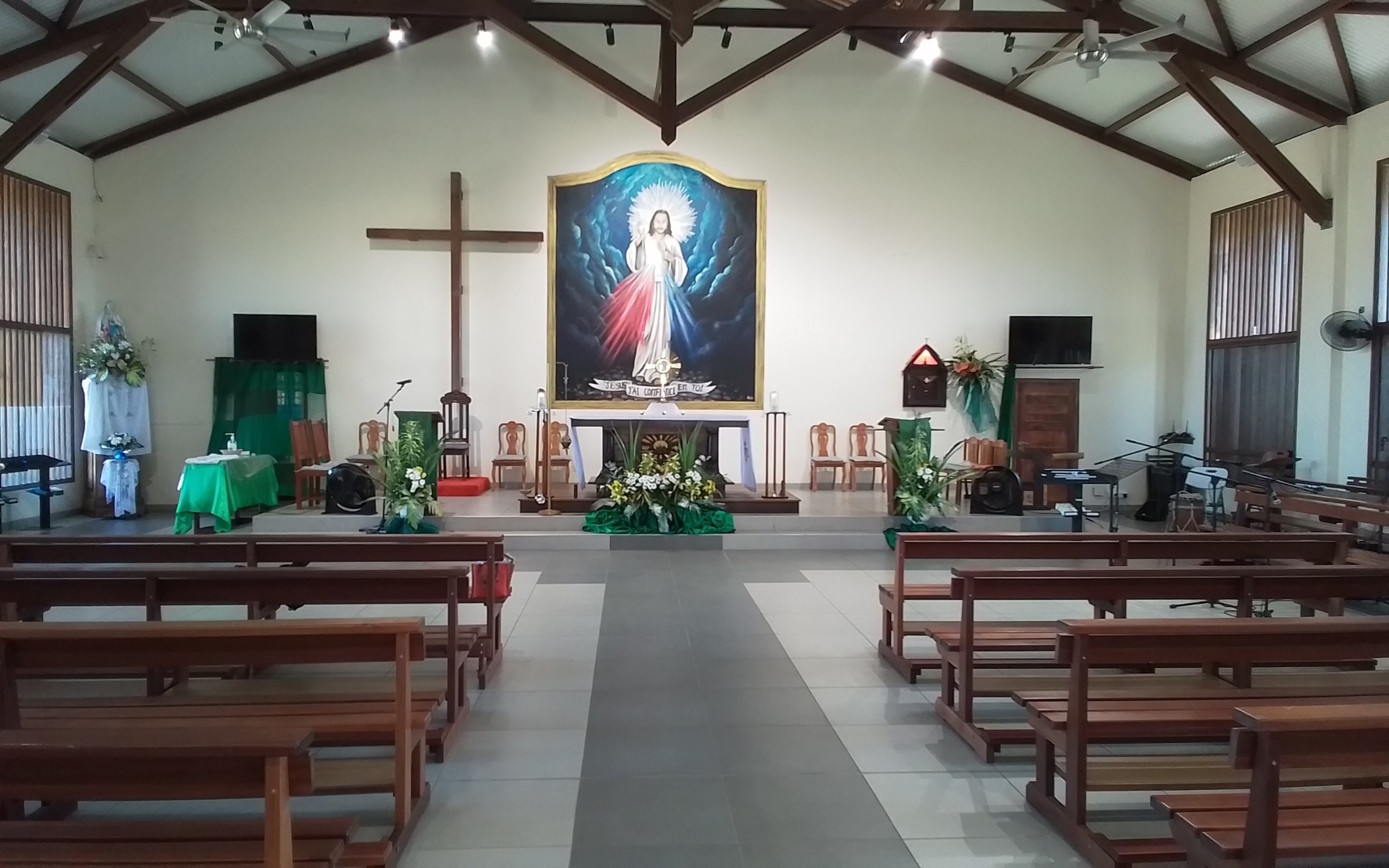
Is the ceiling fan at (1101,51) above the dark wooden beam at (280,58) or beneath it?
beneath

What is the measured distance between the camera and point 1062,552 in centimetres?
378

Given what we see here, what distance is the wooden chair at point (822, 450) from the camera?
31.8 feet

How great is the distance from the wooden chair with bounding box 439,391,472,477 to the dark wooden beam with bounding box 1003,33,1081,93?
21.1 feet

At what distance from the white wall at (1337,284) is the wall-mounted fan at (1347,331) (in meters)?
0.11

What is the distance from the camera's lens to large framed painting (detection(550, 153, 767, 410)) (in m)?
9.66

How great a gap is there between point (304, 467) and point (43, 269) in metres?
3.34

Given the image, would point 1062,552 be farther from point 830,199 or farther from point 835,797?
point 830,199

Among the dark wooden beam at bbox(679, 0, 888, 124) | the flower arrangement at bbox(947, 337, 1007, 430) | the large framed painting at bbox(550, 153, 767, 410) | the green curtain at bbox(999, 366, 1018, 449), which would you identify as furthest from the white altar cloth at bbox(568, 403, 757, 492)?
the green curtain at bbox(999, 366, 1018, 449)

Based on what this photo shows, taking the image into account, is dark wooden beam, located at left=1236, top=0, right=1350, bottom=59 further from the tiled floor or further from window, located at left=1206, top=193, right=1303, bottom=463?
the tiled floor

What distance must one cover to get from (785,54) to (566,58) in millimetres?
2051

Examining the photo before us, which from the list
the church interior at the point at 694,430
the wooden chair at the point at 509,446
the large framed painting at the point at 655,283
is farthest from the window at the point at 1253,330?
the wooden chair at the point at 509,446

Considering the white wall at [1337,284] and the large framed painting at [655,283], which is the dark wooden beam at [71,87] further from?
the white wall at [1337,284]

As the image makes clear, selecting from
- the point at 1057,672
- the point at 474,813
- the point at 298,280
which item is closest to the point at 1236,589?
the point at 1057,672

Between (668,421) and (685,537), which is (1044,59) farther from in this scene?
(685,537)
